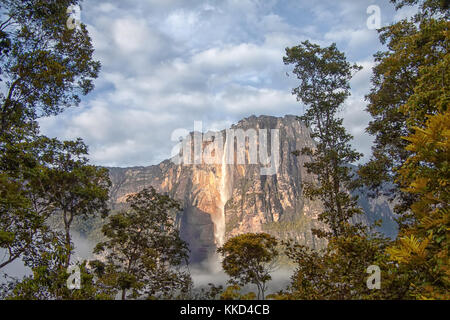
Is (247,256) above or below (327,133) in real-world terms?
below

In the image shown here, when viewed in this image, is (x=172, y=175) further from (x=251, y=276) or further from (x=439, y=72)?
(x=439, y=72)

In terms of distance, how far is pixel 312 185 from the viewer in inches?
473

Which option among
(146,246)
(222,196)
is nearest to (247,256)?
(146,246)

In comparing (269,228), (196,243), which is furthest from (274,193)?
(196,243)

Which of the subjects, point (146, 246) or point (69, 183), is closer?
point (69, 183)

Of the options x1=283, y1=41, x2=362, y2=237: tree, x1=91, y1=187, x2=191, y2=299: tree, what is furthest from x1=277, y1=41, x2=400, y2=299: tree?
x1=91, y1=187, x2=191, y2=299: tree

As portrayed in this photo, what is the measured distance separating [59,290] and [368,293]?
5.68m

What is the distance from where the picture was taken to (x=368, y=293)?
14.4 ft

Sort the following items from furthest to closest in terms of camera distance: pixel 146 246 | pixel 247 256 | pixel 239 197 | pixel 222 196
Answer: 1. pixel 222 196
2. pixel 239 197
3. pixel 146 246
4. pixel 247 256

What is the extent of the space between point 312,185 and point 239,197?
140169mm

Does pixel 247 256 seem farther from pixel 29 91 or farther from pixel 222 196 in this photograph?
pixel 222 196

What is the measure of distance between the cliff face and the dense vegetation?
430 ft

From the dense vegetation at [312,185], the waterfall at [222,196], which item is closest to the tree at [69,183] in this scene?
the dense vegetation at [312,185]
